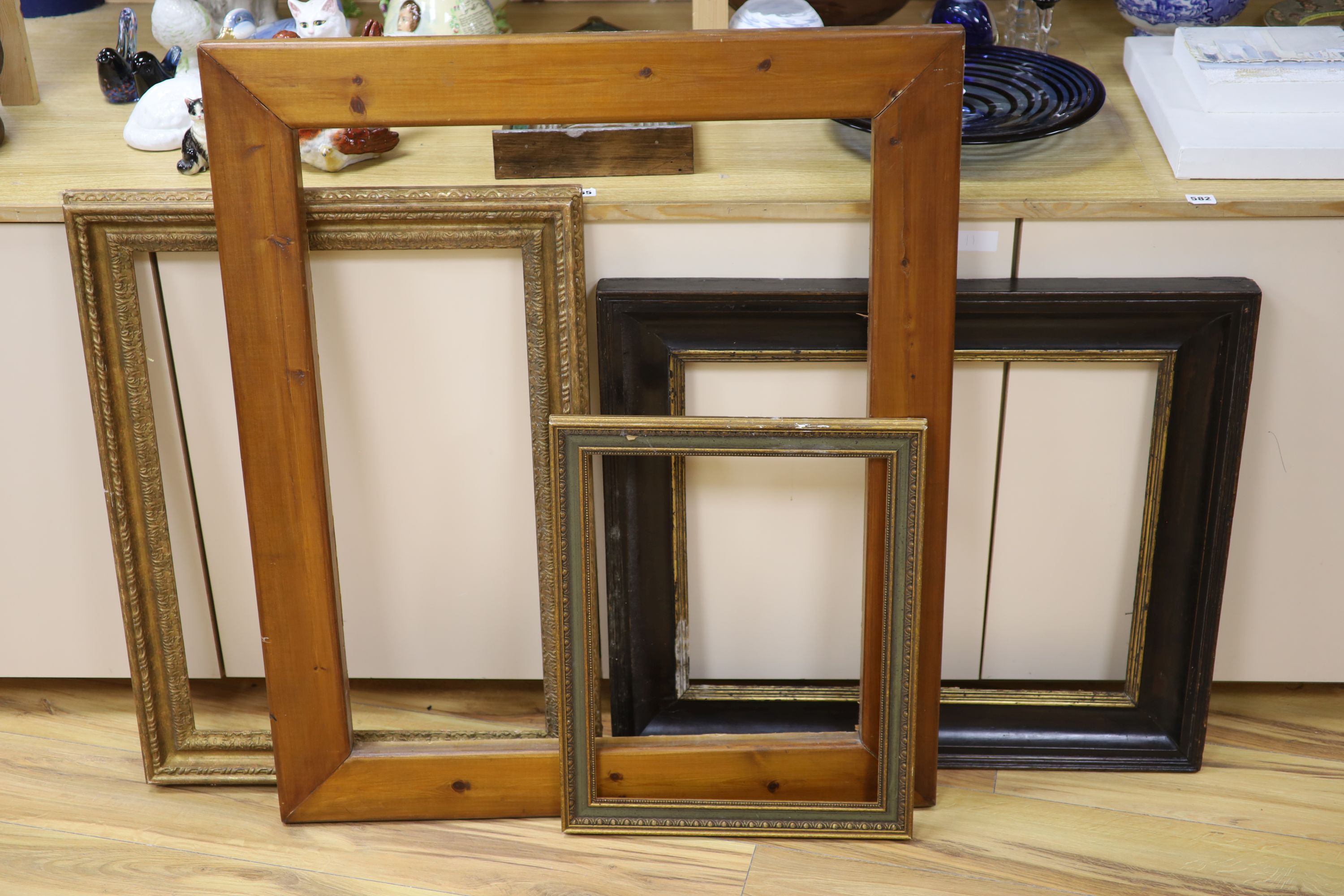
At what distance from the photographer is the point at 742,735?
1.41m

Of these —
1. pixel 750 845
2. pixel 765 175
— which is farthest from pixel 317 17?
pixel 750 845

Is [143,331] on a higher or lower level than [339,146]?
lower

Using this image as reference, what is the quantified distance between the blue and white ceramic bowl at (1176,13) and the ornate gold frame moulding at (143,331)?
0.87 metres

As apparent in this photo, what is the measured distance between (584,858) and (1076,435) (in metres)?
0.75

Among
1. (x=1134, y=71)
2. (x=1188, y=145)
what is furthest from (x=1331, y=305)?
(x=1134, y=71)

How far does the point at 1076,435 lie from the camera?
138 centimetres

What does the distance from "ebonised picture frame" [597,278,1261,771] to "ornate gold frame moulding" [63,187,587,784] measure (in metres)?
0.06

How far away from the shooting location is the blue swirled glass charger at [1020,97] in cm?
132

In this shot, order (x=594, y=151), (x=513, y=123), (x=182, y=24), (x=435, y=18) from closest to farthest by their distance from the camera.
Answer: (x=513, y=123)
(x=594, y=151)
(x=435, y=18)
(x=182, y=24)

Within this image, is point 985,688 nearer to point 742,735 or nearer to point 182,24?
point 742,735

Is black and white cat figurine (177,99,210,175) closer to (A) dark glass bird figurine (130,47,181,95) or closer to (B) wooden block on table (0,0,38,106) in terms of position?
(A) dark glass bird figurine (130,47,181,95)

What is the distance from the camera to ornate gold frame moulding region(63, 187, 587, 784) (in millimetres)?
1266

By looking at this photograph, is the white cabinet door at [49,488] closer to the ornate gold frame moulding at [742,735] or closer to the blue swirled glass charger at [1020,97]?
the ornate gold frame moulding at [742,735]

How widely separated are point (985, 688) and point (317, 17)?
1.17m
